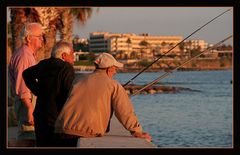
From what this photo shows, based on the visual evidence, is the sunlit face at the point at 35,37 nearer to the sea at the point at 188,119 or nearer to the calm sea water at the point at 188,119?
the sea at the point at 188,119

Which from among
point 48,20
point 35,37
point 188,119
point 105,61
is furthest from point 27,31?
point 188,119

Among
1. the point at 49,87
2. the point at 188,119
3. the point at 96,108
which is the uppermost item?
the point at 49,87

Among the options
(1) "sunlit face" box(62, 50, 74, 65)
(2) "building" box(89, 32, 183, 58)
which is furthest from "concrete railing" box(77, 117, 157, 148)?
(2) "building" box(89, 32, 183, 58)

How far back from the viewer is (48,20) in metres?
17.7

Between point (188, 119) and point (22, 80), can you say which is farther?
point (188, 119)

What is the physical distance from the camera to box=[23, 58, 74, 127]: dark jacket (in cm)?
604

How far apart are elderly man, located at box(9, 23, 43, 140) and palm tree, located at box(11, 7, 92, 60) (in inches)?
319

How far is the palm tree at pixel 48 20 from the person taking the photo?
16734 mm

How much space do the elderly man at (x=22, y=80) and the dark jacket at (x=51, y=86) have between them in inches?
8.0

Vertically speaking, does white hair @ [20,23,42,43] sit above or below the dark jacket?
above

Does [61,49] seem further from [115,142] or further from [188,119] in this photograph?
[188,119]

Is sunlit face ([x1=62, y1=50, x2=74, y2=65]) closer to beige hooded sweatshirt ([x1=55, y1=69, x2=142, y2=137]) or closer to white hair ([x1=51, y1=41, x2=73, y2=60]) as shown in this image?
white hair ([x1=51, y1=41, x2=73, y2=60])

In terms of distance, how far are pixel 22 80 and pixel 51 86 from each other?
420 mm
